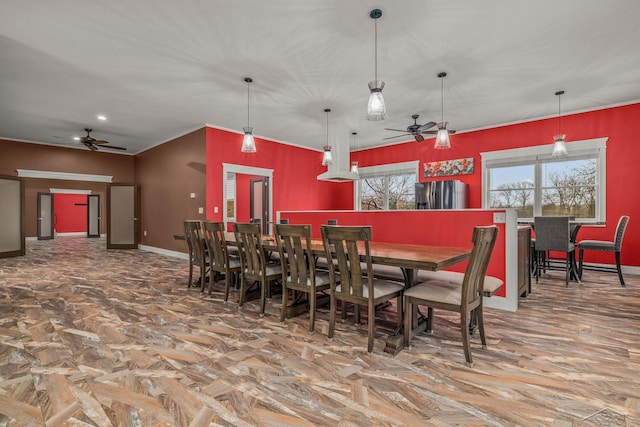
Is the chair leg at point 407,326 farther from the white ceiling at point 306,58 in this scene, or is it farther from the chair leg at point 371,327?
the white ceiling at point 306,58

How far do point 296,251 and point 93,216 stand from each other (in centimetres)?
1382

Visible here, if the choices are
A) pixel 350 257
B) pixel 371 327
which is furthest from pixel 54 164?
pixel 371 327

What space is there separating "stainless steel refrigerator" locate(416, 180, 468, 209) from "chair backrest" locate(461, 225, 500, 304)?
4.18m

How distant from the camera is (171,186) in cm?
722

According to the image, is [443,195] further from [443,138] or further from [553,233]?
[443,138]

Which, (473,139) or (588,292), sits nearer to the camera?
(588,292)

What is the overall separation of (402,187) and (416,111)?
103 inches

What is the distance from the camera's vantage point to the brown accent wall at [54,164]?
7.57 m

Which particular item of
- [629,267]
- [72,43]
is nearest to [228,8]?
[72,43]

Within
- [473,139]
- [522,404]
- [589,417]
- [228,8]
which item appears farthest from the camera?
[473,139]

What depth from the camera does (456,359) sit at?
85.6 inches

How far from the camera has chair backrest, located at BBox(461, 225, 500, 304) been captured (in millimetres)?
2045

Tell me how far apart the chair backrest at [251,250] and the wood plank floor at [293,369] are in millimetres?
423

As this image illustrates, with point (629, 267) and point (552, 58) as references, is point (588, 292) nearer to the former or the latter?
point (629, 267)
